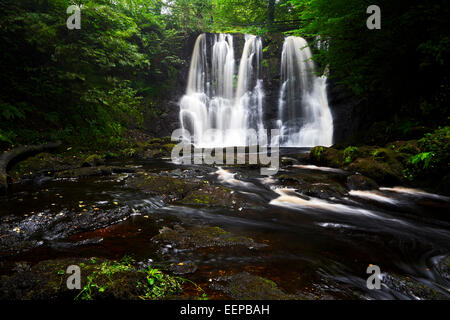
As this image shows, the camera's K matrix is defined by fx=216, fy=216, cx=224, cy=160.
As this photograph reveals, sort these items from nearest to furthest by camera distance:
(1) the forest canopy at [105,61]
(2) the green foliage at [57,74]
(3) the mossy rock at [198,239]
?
(3) the mossy rock at [198,239] < (1) the forest canopy at [105,61] < (2) the green foliage at [57,74]

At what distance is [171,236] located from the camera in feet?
9.41

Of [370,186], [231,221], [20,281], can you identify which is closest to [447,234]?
[370,186]

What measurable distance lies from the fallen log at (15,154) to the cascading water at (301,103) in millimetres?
13389

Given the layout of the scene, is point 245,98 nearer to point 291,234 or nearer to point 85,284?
point 291,234

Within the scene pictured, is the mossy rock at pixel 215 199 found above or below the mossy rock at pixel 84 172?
below

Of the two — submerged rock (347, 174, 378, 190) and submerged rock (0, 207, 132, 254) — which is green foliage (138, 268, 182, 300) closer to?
→ submerged rock (0, 207, 132, 254)

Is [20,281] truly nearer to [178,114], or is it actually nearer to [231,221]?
[231,221]

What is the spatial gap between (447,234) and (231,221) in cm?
353

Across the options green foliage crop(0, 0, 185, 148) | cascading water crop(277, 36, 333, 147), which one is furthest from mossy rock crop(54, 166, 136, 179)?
cascading water crop(277, 36, 333, 147)

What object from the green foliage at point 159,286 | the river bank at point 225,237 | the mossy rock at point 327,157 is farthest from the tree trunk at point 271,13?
the green foliage at point 159,286

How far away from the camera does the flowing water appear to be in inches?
87.1

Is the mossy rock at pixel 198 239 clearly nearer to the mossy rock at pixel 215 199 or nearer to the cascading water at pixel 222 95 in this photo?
the mossy rock at pixel 215 199

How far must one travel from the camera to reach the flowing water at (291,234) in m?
2.21
